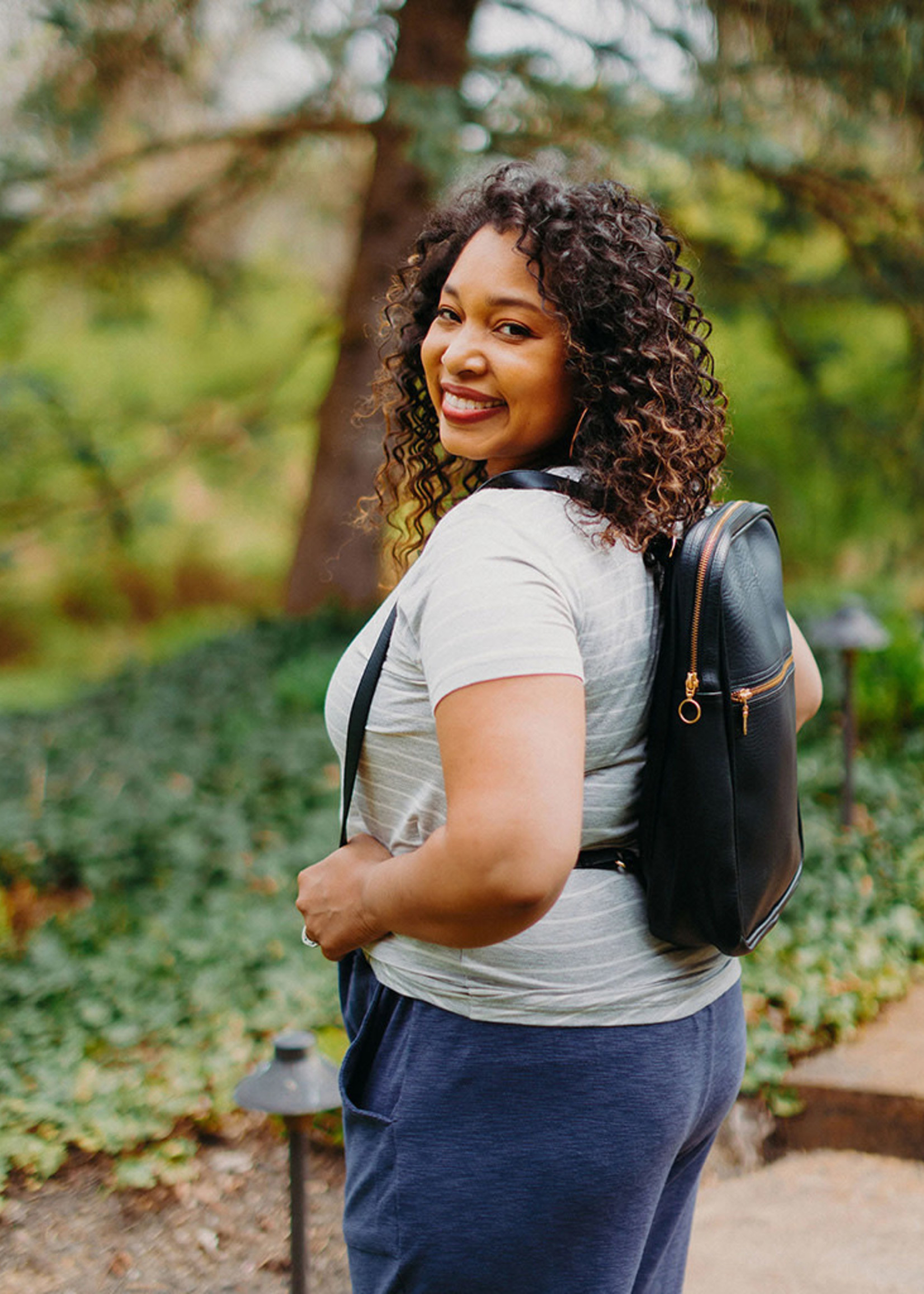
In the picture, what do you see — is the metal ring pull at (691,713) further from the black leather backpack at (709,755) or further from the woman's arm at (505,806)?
the woman's arm at (505,806)

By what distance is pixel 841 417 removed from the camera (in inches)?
243

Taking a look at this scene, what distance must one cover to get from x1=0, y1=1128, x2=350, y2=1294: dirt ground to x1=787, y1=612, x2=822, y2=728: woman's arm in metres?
1.64

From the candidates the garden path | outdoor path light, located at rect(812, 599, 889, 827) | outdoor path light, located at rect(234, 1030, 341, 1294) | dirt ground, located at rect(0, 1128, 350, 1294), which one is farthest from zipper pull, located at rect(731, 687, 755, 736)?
outdoor path light, located at rect(812, 599, 889, 827)

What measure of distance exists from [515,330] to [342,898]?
2.23 ft

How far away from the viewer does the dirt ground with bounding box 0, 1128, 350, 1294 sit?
7.34 ft

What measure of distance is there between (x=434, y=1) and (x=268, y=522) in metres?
7.48

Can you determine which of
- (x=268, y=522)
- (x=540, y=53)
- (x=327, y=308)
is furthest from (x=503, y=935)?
(x=268, y=522)

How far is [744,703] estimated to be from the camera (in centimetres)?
119

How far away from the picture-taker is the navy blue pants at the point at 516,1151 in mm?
1148

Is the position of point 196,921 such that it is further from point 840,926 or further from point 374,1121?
point 374,1121

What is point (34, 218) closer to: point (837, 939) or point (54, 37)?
point (54, 37)

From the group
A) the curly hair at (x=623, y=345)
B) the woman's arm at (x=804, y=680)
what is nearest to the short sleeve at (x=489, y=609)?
the curly hair at (x=623, y=345)

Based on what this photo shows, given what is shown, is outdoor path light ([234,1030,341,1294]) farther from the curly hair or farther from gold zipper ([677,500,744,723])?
the curly hair

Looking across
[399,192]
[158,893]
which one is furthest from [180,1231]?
[399,192]
